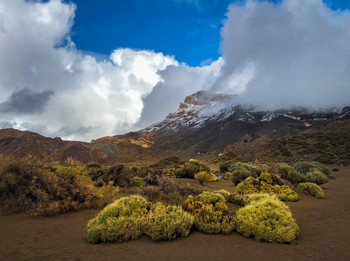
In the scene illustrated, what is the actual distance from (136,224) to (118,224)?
0.48 meters

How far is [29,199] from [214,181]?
14371mm

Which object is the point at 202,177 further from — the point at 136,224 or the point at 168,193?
the point at 136,224

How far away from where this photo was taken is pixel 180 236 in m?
5.66

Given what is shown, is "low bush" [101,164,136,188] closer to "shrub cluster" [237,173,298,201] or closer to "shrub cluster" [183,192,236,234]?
"shrub cluster" [237,173,298,201]

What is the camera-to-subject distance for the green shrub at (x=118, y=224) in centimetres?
548

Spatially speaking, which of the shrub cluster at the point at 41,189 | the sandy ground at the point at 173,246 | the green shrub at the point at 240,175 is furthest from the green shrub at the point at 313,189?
the shrub cluster at the point at 41,189

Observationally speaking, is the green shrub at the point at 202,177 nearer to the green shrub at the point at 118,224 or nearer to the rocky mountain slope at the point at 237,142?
the green shrub at the point at 118,224

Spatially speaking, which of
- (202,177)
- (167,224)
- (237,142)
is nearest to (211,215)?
(167,224)

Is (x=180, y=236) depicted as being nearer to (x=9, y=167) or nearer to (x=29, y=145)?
(x=9, y=167)

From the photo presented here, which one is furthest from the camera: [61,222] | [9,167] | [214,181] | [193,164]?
[193,164]

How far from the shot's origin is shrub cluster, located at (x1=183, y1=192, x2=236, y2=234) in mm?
5855

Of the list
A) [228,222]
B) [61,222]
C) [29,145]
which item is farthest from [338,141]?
[29,145]

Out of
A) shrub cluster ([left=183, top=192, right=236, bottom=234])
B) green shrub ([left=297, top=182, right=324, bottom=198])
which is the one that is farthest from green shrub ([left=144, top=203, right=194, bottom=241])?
green shrub ([left=297, top=182, right=324, bottom=198])

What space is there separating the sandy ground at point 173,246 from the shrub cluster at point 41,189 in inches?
36.8
